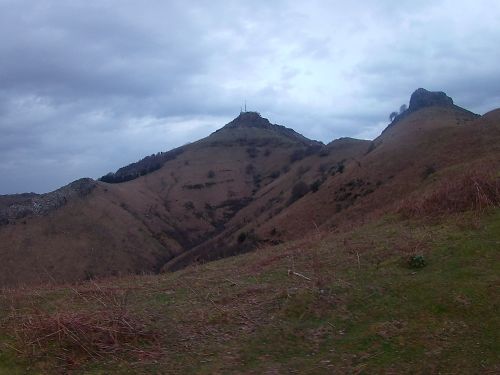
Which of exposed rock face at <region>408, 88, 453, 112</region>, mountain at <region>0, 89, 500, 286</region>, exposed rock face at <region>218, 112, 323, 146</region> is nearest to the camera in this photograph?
mountain at <region>0, 89, 500, 286</region>

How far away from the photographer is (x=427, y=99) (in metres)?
77.9

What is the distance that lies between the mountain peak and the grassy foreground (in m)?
125

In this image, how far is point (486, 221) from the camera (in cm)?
1398

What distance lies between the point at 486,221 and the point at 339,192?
3117 cm

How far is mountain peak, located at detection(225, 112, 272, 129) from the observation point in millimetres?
138600

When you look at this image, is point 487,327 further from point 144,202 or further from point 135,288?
point 144,202

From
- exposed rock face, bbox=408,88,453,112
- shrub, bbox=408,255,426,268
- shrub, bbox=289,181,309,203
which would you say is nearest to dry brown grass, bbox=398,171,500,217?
shrub, bbox=408,255,426,268

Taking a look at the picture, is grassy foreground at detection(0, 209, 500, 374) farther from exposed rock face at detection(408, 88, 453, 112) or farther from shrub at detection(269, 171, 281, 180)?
shrub at detection(269, 171, 281, 180)

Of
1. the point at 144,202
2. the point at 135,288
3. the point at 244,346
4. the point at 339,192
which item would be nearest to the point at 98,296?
the point at 135,288

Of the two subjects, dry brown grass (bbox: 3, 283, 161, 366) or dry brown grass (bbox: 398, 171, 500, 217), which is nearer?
dry brown grass (bbox: 3, 283, 161, 366)

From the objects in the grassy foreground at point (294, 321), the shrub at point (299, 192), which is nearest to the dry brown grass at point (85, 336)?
the grassy foreground at point (294, 321)

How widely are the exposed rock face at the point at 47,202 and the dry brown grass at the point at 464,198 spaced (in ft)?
180

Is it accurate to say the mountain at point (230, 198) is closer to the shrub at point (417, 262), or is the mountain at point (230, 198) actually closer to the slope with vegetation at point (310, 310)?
the slope with vegetation at point (310, 310)

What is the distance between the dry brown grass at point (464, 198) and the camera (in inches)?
612
